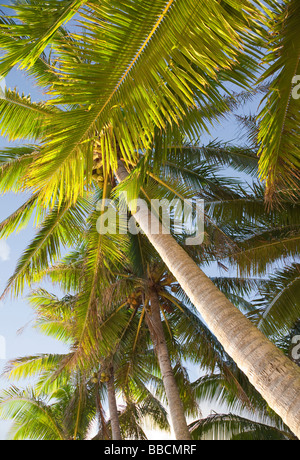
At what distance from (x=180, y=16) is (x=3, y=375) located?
804cm

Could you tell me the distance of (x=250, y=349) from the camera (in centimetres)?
271

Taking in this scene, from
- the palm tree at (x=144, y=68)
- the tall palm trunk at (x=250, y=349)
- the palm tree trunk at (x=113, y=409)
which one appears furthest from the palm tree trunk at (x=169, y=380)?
the palm tree at (x=144, y=68)

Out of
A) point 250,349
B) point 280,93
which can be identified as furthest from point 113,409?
point 280,93

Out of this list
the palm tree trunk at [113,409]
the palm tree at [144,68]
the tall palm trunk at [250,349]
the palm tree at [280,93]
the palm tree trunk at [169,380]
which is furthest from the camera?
the palm tree trunk at [113,409]

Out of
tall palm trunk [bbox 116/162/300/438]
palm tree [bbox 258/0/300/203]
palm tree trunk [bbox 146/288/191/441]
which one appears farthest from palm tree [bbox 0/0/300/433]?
palm tree trunk [bbox 146/288/191/441]

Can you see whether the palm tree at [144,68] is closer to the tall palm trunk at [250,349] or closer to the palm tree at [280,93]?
the tall palm trunk at [250,349]

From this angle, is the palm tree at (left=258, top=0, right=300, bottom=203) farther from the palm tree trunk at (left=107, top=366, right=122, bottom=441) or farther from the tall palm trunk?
the palm tree trunk at (left=107, top=366, right=122, bottom=441)

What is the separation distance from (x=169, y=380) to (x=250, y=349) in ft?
19.1

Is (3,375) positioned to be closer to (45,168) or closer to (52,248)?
(52,248)

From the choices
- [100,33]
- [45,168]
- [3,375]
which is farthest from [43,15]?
[3,375]

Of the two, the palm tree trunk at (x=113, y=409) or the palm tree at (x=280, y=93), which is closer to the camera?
the palm tree at (x=280, y=93)

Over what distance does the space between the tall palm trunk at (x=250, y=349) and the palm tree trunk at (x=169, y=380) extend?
15.8ft

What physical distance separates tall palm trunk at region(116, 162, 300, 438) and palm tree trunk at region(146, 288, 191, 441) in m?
4.81

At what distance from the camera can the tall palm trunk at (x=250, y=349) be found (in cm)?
235
